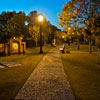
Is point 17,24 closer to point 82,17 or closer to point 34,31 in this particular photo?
point 34,31

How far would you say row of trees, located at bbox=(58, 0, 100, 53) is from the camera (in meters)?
14.3

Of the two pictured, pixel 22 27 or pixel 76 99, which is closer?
pixel 76 99

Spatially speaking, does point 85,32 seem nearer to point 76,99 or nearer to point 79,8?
point 79,8

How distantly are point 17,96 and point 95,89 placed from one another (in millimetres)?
2947

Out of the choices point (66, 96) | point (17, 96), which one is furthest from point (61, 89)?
point (17, 96)

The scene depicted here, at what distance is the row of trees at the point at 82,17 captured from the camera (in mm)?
14336

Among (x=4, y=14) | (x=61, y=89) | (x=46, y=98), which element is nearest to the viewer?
(x=46, y=98)

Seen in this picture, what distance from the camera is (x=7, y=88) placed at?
4066 millimetres

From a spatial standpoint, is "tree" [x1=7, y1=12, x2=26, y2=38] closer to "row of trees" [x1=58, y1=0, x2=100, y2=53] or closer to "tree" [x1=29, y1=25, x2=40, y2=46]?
"tree" [x1=29, y1=25, x2=40, y2=46]

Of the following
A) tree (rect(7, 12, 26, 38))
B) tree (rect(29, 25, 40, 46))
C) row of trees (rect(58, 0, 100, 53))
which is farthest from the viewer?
tree (rect(29, 25, 40, 46))

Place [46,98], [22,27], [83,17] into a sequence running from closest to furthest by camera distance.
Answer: [46,98]
[83,17]
[22,27]

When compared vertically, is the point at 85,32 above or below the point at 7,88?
above

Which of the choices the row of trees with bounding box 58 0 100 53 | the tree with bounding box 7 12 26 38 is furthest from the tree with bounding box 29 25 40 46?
the row of trees with bounding box 58 0 100 53

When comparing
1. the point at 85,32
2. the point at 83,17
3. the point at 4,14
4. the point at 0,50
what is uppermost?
the point at 4,14
